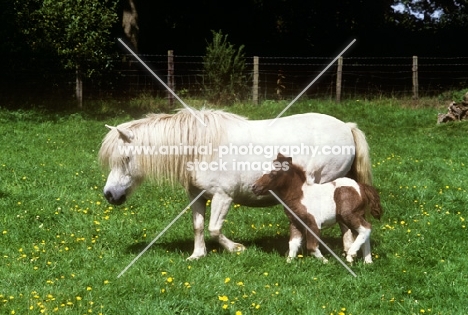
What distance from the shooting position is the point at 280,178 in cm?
714

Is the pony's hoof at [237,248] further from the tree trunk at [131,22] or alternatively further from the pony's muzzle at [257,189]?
the tree trunk at [131,22]

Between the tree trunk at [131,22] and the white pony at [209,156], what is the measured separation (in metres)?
16.2

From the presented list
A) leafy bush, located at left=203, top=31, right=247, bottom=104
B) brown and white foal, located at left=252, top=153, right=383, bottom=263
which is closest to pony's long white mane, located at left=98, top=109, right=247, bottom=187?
brown and white foal, located at left=252, top=153, right=383, bottom=263

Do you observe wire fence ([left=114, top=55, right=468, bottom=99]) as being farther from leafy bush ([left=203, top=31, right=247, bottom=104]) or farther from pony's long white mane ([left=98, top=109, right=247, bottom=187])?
pony's long white mane ([left=98, top=109, right=247, bottom=187])

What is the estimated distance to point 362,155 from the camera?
797cm

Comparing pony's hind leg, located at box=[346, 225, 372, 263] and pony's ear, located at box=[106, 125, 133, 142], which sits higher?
pony's ear, located at box=[106, 125, 133, 142]

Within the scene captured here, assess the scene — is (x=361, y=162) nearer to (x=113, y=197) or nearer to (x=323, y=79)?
(x=113, y=197)

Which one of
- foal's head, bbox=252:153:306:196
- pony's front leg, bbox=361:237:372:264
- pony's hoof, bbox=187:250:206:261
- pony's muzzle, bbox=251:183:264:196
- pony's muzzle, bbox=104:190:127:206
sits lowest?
pony's hoof, bbox=187:250:206:261

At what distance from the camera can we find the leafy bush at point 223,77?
20109 mm

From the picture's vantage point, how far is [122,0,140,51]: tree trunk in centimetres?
2327

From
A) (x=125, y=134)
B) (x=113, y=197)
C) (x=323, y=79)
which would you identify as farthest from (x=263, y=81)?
(x=113, y=197)

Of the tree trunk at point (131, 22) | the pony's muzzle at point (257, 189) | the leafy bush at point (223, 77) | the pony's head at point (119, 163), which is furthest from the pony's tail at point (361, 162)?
the tree trunk at point (131, 22)

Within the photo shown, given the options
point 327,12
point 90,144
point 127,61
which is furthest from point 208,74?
point 327,12

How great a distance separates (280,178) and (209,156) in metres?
0.85
